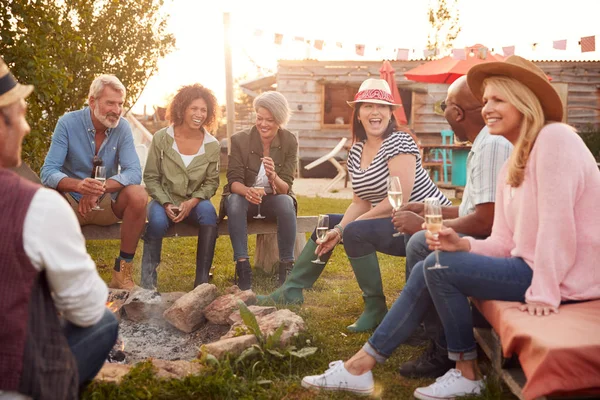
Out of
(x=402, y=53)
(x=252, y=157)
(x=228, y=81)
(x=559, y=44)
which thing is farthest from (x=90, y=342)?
(x=402, y=53)

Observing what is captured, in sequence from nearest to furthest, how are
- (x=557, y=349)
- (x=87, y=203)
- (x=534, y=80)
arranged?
1. (x=557, y=349)
2. (x=534, y=80)
3. (x=87, y=203)

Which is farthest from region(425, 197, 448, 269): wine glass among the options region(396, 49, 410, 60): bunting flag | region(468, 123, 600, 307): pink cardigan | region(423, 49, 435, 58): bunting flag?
region(423, 49, 435, 58): bunting flag

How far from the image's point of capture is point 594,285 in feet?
9.29

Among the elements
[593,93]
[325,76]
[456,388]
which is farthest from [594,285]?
[593,93]

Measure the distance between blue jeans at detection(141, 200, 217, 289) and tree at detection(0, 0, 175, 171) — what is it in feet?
4.63

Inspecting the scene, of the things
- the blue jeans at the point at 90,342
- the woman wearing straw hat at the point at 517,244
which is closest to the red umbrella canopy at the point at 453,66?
the woman wearing straw hat at the point at 517,244

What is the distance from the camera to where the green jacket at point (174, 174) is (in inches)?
215

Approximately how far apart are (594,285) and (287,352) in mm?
1621

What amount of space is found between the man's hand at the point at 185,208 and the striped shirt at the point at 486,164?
2.47m

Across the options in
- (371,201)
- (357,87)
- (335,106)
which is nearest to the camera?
(371,201)

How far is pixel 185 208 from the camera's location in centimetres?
532

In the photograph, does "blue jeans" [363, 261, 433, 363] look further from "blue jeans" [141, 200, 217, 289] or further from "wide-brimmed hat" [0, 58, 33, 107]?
"blue jeans" [141, 200, 217, 289]

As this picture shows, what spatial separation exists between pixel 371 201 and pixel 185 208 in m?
1.54

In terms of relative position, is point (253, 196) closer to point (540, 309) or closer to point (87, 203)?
point (87, 203)
